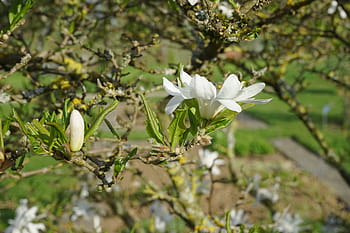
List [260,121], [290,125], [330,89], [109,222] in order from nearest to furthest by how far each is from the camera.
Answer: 1. [109,222]
2. [290,125]
3. [260,121]
4. [330,89]

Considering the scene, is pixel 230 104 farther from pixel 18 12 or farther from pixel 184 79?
pixel 18 12

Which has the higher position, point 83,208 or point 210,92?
point 210,92

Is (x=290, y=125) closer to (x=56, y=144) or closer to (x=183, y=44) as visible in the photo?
(x=183, y=44)

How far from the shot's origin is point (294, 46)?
7.71 ft

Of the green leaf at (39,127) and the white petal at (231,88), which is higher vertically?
the white petal at (231,88)

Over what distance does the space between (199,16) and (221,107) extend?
10.9 inches

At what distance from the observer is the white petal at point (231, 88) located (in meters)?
0.72

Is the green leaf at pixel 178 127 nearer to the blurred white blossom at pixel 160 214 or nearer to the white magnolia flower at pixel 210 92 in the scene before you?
the white magnolia flower at pixel 210 92

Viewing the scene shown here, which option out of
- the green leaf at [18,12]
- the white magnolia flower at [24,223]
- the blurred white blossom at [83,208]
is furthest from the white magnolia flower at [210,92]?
the blurred white blossom at [83,208]

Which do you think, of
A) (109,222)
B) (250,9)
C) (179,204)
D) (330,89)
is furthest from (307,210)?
(330,89)

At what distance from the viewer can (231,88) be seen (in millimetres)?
724

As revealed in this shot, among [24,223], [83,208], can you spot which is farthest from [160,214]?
[24,223]

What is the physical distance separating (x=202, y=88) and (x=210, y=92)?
0.02 m

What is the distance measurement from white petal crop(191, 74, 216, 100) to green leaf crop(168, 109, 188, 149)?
0.05 m
